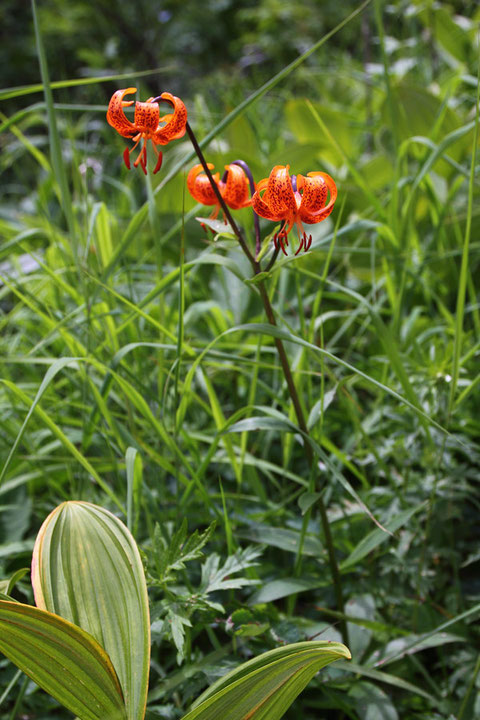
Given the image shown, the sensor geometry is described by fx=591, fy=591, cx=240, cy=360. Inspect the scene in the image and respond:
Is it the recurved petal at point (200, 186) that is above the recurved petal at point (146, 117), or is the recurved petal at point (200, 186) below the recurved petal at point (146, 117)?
below

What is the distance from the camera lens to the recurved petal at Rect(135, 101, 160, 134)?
2.06 ft

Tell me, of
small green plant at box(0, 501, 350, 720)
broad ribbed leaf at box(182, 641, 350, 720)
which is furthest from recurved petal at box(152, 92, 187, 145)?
broad ribbed leaf at box(182, 641, 350, 720)

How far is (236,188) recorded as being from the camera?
0.75 meters

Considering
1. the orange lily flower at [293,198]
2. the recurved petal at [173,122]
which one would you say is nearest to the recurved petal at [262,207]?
the orange lily flower at [293,198]

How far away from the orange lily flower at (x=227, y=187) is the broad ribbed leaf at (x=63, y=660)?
0.51 meters

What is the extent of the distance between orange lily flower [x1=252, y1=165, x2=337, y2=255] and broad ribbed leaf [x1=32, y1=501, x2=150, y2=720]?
0.36 meters

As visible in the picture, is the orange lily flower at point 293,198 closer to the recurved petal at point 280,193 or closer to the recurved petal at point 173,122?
the recurved petal at point 280,193

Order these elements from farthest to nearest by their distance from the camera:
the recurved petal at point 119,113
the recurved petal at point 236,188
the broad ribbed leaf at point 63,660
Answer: the recurved petal at point 236,188
the recurved petal at point 119,113
the broad ribbed leaf at point 63,660

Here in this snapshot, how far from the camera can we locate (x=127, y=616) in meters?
0.59

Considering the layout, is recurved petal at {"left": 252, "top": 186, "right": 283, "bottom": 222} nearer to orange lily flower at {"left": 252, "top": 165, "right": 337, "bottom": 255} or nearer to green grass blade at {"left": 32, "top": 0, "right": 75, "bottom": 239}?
orange lily flower at {"left": 252, "top": 165, "right": 337, "bottom": 255}

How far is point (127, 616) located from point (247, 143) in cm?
135

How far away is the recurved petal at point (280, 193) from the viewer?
62 cm

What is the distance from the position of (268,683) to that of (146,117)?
0.57 metres

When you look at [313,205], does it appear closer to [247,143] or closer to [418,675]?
[418,675]
